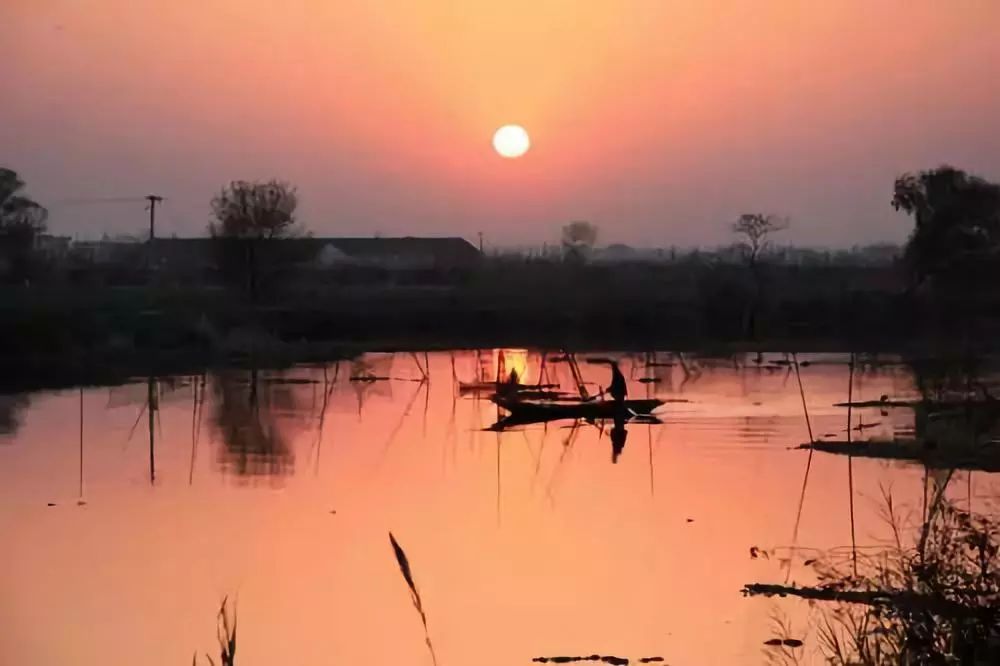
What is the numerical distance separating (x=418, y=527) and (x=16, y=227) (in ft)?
37.1

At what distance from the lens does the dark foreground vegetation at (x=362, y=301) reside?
1669 centimetres

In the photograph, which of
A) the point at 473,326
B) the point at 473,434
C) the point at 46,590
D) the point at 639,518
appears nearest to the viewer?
the point at 46,590

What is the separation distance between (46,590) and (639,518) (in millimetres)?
3588

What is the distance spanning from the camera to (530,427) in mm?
12633

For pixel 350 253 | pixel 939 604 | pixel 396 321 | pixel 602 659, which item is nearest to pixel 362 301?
pixel 396 321

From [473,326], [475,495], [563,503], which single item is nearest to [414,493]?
[475,495]

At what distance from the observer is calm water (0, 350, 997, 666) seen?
18.1 feet

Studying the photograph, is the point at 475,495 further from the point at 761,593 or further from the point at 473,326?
the point at 473,326

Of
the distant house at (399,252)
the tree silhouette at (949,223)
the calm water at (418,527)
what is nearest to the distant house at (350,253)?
the distant house at (399,252)

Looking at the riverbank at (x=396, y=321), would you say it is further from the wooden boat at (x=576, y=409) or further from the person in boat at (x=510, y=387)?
the person in boat at (x=510, y=387)

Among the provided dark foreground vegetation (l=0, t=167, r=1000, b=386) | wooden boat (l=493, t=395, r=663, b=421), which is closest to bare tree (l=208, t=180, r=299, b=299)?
dark foreground vegetation (l=0, t=167, r=1000, b=386)

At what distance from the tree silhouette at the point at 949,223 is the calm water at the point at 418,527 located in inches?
58.1

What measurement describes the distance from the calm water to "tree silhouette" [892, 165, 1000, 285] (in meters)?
1.47

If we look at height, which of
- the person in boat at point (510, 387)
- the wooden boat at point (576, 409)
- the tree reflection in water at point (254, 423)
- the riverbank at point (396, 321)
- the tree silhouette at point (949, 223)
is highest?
the tree silhouette at point (949, 223)
